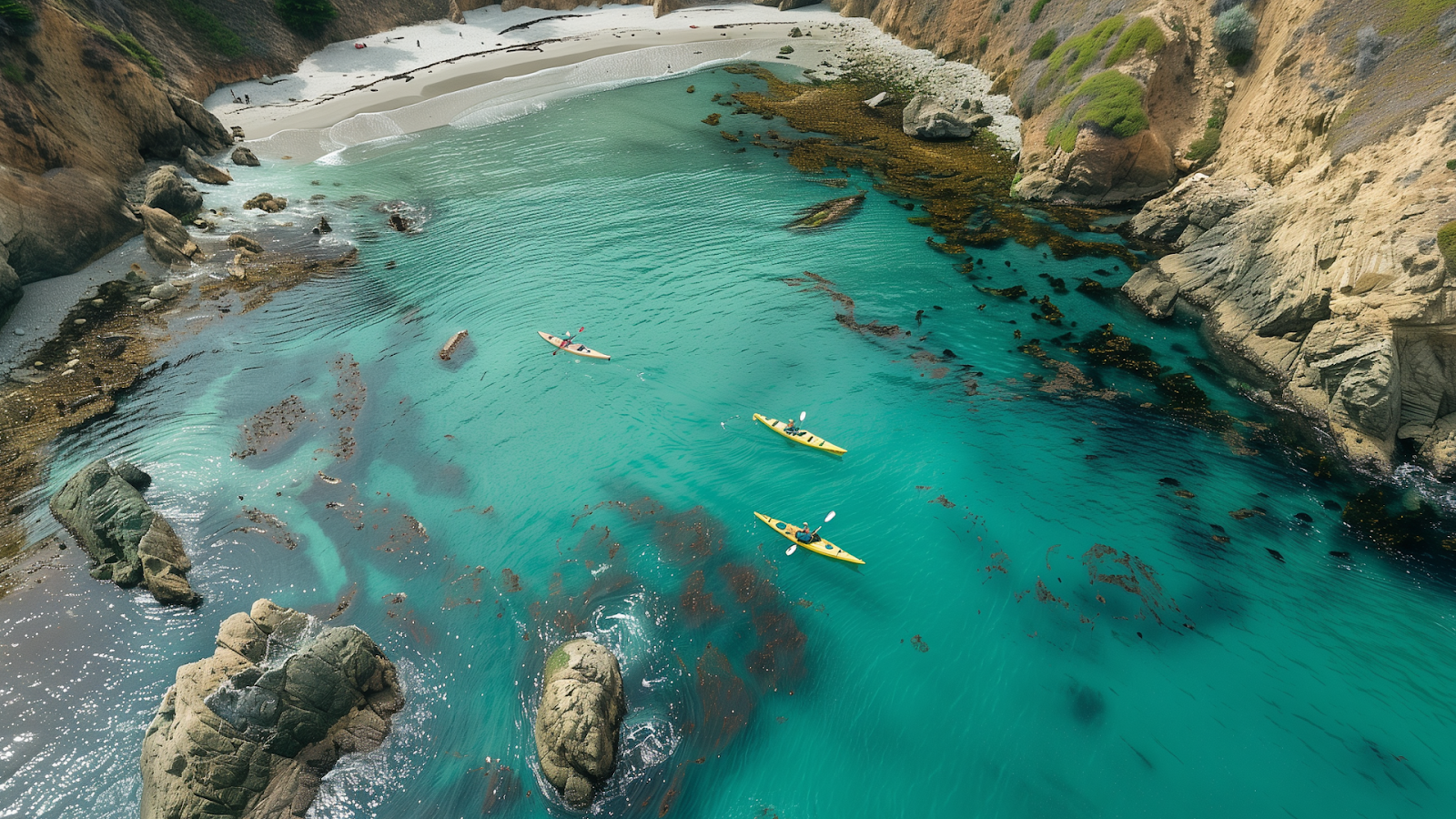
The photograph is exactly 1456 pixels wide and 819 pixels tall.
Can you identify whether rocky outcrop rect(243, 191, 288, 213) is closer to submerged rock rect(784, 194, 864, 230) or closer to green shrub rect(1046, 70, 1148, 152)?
submerged rock rect(784, 194, 864, 230)

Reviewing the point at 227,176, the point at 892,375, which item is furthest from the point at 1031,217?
the point at 227,176

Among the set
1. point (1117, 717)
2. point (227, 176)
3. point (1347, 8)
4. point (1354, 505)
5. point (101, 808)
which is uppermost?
point (1347, 8)

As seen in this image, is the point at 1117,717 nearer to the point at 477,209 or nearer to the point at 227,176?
the point at 477,209

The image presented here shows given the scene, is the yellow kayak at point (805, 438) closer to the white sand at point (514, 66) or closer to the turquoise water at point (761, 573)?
the turquoise water at point (761, 573)

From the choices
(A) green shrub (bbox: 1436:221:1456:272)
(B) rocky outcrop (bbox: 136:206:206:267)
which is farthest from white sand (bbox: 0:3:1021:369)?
(A) green shrub (bbox: 1436:221:1456:272)

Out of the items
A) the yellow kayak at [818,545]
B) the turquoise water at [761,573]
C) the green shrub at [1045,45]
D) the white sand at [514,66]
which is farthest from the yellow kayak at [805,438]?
the green shrub at [1045,45]
